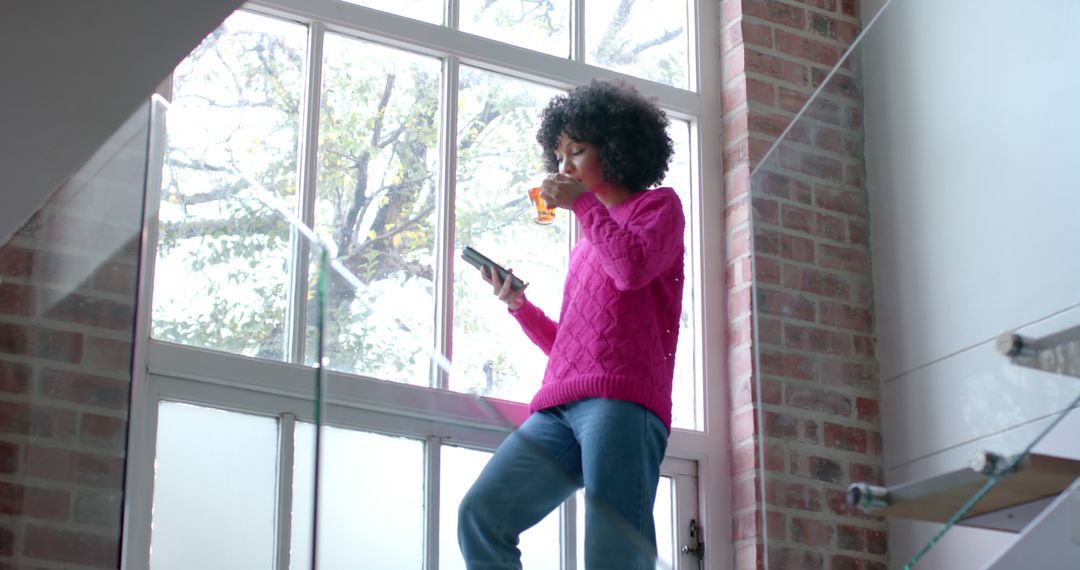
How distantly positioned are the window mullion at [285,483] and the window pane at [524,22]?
1.53 m

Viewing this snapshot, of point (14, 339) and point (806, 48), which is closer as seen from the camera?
point (14, 339)

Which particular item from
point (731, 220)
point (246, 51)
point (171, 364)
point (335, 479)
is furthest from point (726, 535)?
point (171, 364)

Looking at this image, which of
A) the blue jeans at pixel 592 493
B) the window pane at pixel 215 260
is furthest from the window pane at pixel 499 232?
the window pane at pixel 215 260

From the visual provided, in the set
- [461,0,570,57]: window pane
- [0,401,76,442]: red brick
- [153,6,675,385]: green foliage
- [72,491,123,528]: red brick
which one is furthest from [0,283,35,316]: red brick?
[461,0,570,57]: window pane

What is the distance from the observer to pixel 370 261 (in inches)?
114

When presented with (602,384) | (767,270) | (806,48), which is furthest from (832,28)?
(767,270)

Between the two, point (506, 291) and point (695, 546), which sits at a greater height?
point (506, 291)

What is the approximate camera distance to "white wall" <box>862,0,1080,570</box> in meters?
1.65

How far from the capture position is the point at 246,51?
288 cm

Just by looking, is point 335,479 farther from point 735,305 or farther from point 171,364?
point 735,305

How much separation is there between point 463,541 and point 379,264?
0.85m

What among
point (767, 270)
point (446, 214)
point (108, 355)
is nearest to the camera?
point (108, 355)

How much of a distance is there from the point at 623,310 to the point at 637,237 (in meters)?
0.12

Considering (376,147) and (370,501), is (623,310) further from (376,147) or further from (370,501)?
(376,147)
